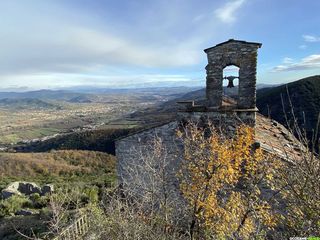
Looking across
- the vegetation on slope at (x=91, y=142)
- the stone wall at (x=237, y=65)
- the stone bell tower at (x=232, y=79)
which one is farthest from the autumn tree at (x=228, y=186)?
the vegetation on slope at (x=91, y=142)

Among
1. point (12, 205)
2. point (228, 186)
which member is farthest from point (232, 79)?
point (12, 205)

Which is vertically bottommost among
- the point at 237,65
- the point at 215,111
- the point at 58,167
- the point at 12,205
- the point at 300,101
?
the point at 58,167

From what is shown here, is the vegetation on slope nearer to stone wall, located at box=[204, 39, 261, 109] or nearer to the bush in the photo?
the bush

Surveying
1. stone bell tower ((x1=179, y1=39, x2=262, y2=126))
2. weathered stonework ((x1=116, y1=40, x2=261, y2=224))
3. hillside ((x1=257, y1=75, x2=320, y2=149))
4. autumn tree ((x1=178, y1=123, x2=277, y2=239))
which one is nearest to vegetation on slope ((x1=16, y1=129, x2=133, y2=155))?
hillside ((x1=257, y1=75, x2=320, y2=149))

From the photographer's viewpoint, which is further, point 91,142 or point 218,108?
point 91,142

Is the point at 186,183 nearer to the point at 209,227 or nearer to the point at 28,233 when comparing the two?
the point at 209,227

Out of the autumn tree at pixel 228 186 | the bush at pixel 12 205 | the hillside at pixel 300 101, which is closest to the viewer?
the autumn tree at pixel 228 186

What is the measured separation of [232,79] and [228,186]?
Result: 379 centimetres

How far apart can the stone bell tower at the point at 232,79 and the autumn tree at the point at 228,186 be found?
0.65 meters

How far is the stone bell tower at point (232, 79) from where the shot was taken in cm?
1118

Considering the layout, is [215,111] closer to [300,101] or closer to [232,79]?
[232,79]

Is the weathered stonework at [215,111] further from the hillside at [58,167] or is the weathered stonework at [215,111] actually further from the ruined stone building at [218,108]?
the hillside at [58,167]

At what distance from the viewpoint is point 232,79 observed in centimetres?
1197

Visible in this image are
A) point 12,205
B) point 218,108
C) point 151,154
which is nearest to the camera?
point 218,108
